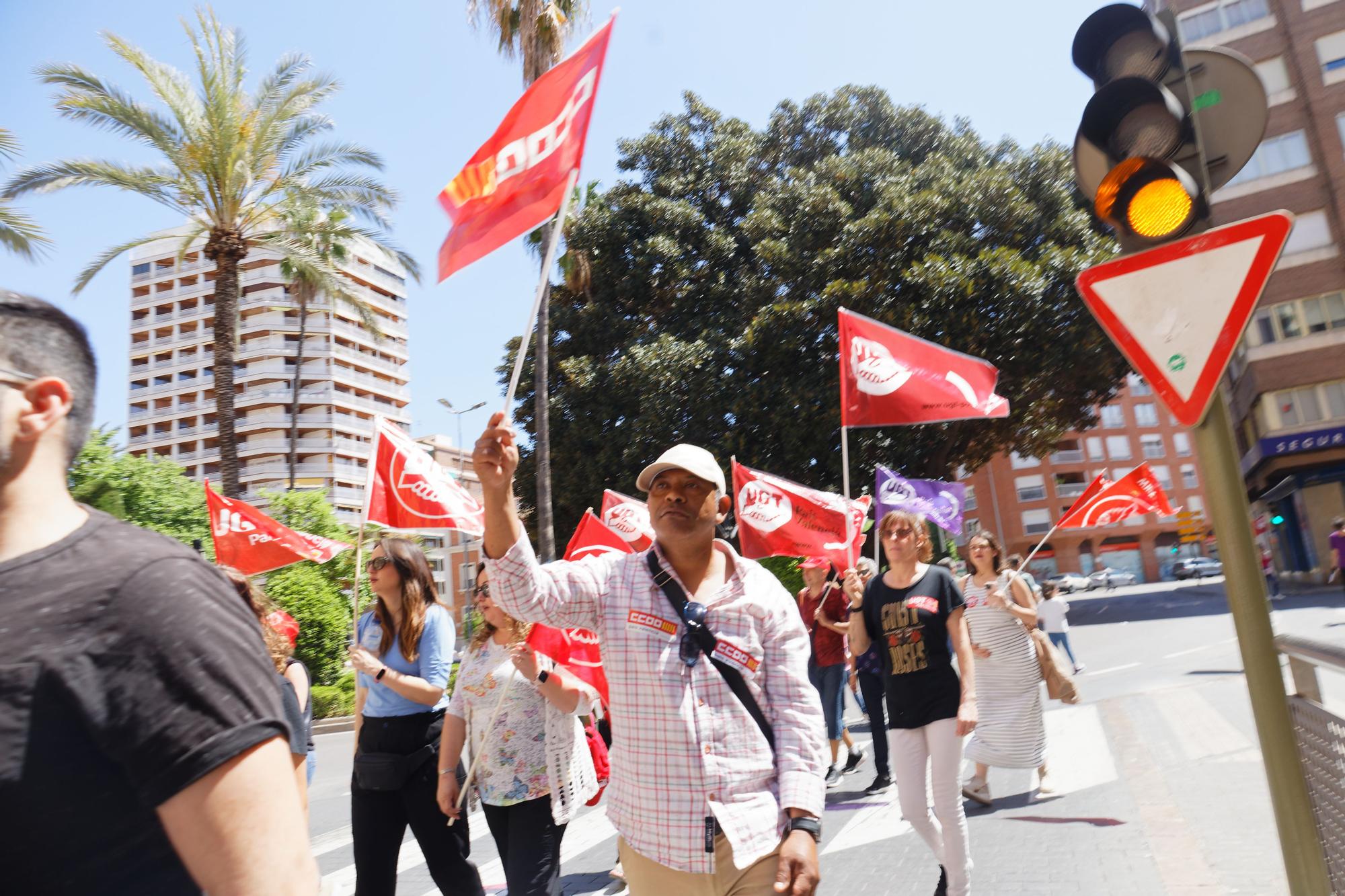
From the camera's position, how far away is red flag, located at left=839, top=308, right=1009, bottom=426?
760cm

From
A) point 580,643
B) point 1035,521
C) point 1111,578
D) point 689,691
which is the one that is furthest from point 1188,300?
point 1035,521

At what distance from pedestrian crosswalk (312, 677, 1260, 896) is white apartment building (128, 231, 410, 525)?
67.6 metres

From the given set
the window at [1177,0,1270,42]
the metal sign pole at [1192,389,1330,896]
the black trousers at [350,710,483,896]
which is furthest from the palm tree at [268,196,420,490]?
the window at [1177,0,1270,42]

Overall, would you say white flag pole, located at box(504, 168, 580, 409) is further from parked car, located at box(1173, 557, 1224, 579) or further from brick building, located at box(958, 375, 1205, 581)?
parked car, located at box(1173, 557, 1224, 579)

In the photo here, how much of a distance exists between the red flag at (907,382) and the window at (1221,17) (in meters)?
32.6

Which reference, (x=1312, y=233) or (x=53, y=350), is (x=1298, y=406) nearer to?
(x=1312, y=233)

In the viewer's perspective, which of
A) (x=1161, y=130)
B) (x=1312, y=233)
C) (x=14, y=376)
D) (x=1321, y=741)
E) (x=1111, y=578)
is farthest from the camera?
(x=1111, y=578)

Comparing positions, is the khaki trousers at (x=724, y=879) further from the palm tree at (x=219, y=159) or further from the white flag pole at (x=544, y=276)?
the palm tree at (x=219, y=159)

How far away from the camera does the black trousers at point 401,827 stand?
4.28 m

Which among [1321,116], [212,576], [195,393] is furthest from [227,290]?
[195,393]

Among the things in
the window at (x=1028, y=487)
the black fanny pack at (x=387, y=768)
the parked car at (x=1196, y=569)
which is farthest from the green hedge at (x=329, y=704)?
the window at (x=1028, y=487)

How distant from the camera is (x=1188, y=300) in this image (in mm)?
2879

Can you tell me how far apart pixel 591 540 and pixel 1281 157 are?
34.0 m

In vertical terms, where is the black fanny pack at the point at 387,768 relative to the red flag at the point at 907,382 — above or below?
below
